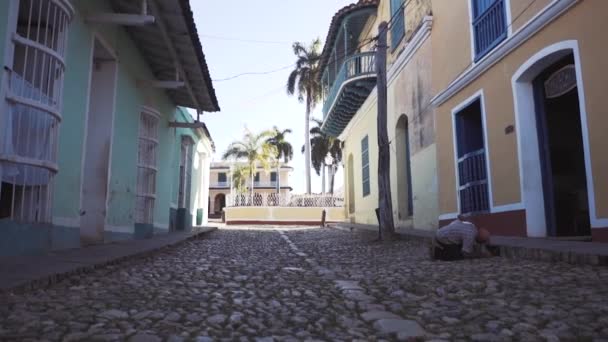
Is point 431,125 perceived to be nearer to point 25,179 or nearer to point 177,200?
point 177,200

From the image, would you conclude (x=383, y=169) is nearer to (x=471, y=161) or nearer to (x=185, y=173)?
(x=471, y=161)

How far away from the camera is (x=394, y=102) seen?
14.7 m

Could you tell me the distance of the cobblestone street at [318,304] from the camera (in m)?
2.57

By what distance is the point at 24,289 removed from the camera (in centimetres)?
346

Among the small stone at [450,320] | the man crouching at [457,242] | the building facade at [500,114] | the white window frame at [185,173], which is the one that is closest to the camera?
the small stone at [450,320]

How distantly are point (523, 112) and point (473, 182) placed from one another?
6.73 feet

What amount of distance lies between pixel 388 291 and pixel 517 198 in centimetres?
502

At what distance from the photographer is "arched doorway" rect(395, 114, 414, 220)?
1432 centimetres

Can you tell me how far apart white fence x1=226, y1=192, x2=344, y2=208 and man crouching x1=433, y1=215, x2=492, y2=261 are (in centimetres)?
2267

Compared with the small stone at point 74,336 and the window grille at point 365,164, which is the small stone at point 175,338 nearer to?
the small stone at point 74,336

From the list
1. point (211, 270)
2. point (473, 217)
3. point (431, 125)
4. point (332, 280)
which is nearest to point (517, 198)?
point (473, 217)

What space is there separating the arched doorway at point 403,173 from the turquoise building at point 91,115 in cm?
550

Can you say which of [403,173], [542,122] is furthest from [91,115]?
[403,173]

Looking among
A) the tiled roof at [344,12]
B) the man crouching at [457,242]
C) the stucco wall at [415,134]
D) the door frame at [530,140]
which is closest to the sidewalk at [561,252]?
the man crouching at [457,242]
